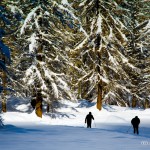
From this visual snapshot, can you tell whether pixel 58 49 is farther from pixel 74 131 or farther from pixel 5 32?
pixel 5 32

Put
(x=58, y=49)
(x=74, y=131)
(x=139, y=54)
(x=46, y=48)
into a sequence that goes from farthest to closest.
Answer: (x=139, y=54), (x=46, y=48), (x=58, y=49), (x=74, y=131)

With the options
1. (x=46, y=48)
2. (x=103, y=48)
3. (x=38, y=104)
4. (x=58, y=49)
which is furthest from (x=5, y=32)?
(x=103, y=48)

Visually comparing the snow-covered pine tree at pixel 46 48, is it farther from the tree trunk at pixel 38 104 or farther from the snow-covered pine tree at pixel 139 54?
the snow-covered pine tree at pixel 139 54

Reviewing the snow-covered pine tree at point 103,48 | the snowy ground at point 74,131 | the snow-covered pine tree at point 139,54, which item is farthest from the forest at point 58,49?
the snow-covered pine tree at point 139,54

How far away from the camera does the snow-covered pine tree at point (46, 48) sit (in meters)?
25.7

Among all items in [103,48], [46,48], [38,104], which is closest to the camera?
[46,48]

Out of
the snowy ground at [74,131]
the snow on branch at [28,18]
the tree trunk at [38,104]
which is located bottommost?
the snowy ground at [74,131]

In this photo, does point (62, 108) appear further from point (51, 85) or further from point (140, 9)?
point (140, 9)

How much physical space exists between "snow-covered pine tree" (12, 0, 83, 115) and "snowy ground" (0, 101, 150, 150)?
2.21 meters

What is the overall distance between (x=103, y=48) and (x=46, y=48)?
23.4 ft

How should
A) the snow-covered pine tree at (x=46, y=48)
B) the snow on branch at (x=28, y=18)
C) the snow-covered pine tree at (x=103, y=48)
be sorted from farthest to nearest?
the snow-covered pine tree at (x=103, y=48), the snow-covered pine tree at (x=46, y=48), the snow on branch at (x=28, y=18)

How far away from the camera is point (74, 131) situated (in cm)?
1931

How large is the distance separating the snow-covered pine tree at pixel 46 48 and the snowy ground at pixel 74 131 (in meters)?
2.21

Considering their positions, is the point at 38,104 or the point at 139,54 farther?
the point at 139,54
